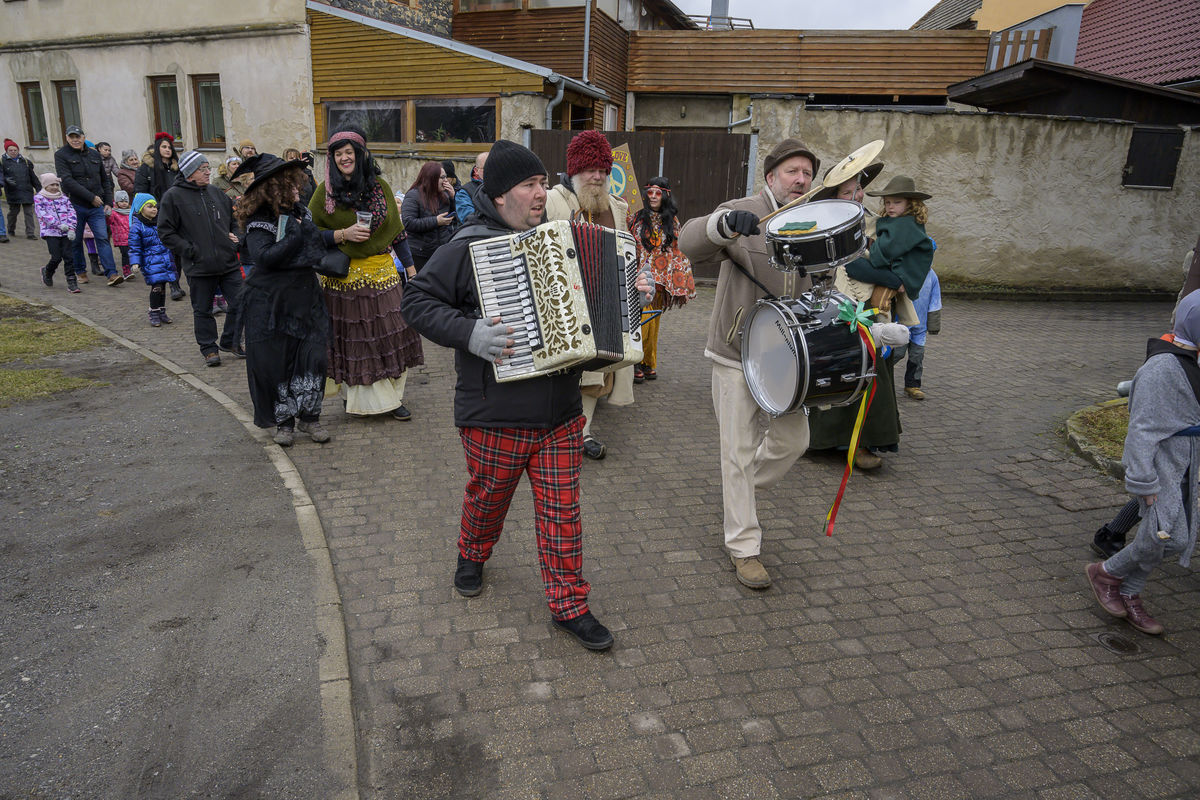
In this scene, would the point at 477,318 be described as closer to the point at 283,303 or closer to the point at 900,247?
the point at 283,303

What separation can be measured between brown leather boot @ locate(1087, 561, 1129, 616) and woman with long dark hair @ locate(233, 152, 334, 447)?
16.3ft

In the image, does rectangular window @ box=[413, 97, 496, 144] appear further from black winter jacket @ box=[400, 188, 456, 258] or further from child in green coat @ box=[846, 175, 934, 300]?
child in green coat @ box=[846, 175, 934, 300]

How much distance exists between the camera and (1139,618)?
361 centimetres

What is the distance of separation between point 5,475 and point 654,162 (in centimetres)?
1013

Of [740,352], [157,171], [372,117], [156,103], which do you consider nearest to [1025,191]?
[740,352]

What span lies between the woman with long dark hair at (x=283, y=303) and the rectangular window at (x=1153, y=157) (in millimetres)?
12791

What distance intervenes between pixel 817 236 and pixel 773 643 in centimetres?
181

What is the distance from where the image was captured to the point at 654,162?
12.8 meters

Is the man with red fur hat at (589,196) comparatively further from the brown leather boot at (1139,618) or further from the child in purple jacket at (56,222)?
the child in purple jacket at (56,222)

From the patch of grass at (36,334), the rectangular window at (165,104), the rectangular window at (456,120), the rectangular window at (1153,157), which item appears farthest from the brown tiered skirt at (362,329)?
the rectangular window at (165,104)

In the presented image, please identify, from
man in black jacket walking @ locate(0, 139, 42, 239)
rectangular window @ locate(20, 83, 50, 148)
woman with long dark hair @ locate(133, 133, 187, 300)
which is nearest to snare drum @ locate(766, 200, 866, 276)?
woman with long dark hair @ locate(133, 133, 187, 300)

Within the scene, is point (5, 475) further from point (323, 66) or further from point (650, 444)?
point (323, 66)

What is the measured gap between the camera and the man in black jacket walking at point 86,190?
11203mm

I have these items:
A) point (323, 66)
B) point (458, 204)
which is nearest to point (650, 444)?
point (458, 204)
